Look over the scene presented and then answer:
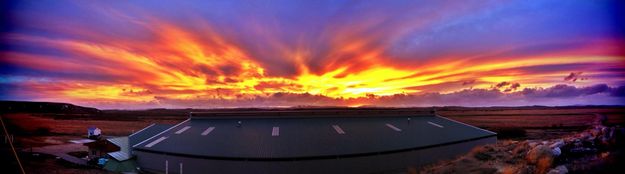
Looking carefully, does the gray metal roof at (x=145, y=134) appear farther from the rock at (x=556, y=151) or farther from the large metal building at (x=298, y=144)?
the rock at (x=556, y=151)

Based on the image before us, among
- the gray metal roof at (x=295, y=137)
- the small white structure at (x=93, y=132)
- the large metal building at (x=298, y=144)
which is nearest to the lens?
the large metal building at (x=298, y=144)

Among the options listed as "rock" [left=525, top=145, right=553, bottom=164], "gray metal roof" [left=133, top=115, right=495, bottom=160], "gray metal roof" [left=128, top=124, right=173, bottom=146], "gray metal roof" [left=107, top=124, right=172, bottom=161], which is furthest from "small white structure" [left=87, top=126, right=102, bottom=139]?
"rock" [left=525, top=145, right=553, bottom=164]

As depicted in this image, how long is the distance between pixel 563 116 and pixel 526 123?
6.37 metres

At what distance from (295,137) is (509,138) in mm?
21068

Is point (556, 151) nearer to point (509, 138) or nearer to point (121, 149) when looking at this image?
point (509, 138)

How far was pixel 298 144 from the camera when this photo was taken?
2061 cm

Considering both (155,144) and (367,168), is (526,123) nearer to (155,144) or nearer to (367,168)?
(367,168)

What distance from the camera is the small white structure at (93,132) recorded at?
25.9 m

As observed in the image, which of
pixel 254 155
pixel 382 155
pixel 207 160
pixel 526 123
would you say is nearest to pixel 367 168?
pixel 382 155

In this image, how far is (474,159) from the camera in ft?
68.3

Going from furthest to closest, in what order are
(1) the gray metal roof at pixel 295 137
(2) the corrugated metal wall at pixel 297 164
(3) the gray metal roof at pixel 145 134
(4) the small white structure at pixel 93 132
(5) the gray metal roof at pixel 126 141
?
1. (4) the small white structure at pixel 93 132
2. (3) the gray metal roof at pixel 145 134
3. (5) the gray metal roof at pixel 126 141
4. (1) the gray metal roof at pixel 295 137
5. (2) the corrugated metal wall at pixel 297 164

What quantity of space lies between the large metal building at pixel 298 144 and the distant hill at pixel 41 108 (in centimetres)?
409

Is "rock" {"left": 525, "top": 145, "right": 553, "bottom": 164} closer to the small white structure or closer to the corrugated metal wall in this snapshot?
the corrugated metal wall

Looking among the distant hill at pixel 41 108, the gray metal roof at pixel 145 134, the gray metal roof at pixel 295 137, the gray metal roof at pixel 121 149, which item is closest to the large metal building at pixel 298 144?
the gray metal roof at pixel 295 137
